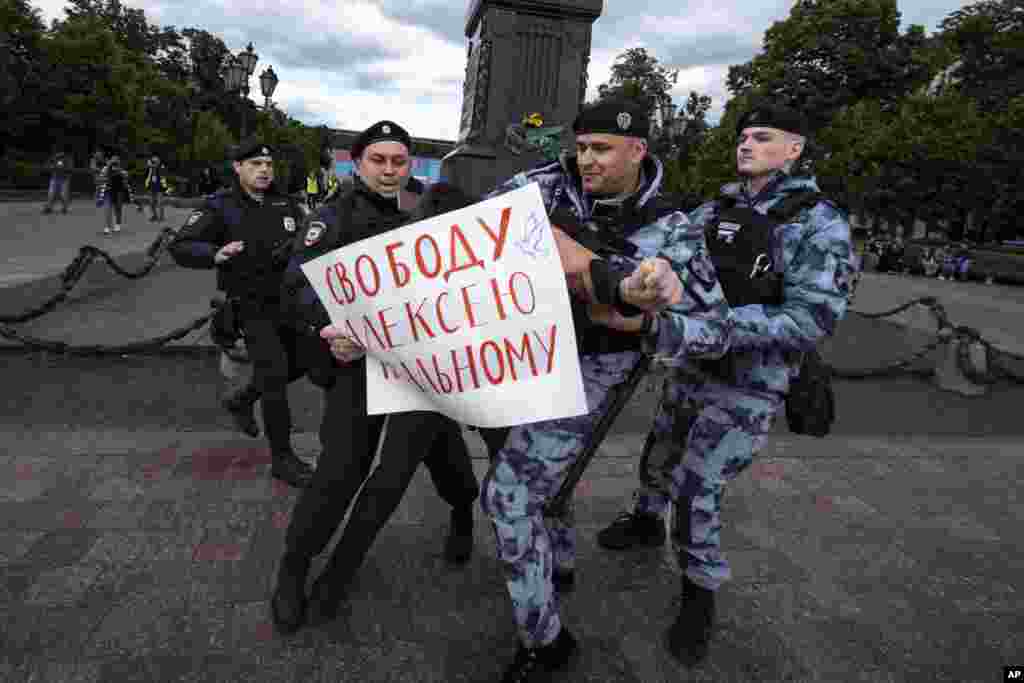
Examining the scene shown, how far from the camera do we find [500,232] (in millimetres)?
2088

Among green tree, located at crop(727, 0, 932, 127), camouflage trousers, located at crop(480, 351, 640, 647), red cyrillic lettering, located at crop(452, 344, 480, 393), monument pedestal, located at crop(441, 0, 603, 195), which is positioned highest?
green tree, located at crop(727, 0, 932, 127)

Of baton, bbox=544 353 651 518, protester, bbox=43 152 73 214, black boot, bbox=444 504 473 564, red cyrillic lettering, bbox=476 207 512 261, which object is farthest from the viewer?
protester, bbox=43 152 73 214

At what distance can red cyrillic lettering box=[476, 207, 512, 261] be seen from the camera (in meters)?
2.07

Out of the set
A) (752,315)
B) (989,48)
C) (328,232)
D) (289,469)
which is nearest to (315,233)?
(328,232)

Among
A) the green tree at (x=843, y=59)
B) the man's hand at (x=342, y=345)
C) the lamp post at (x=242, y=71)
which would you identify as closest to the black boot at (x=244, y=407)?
the man's hand at (x=342, y=345)

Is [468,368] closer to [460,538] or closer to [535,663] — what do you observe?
[535,663]

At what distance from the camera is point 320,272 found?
2.39m

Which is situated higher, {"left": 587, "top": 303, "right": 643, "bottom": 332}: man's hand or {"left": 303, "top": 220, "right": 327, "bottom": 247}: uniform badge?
{"left": 303, "top": 220, "right": 327, "bottom": 247}: uniform badge

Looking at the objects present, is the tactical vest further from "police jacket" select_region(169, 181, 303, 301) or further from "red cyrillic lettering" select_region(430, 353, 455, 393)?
"police jacket" select_region(169, 181, 303, 301)

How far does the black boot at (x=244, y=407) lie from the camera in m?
4.51

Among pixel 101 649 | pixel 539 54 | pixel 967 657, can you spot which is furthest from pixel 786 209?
pixel 539 54

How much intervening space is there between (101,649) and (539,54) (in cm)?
753

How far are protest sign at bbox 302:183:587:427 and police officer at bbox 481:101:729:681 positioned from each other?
18 cm

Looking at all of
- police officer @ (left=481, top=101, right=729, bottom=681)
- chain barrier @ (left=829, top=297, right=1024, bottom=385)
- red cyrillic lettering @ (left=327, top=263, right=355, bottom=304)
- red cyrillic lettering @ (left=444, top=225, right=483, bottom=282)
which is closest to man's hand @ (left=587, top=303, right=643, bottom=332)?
police officer @ (left=481, top=101, right=729, bottom=681)
